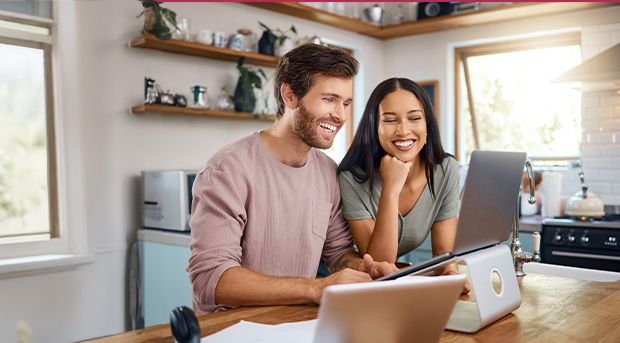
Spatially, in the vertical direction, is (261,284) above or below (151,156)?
below

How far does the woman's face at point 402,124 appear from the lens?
183 centimetres

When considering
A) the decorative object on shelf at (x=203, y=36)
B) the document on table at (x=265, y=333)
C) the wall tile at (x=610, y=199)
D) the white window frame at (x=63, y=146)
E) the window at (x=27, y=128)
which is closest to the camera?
the document on table at (x=265, y=333)

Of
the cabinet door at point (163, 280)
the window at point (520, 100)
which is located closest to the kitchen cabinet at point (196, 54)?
the cabinet door at point (163, 280)

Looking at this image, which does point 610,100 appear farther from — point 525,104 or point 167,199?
point 167,199

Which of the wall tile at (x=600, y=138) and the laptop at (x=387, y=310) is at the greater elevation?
the wall tile at (x=600, y=138)

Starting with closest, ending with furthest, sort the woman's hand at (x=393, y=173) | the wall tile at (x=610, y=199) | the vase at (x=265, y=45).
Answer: the woman's hand at (x=393, y=173)
the vase at (x=265, y=45)
the wall tile at (x=610, y=199)

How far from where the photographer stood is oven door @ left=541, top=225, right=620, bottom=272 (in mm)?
3088

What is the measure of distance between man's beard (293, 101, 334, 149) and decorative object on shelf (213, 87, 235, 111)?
6.28 ft

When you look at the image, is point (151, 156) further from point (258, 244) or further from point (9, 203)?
point (258, 244)

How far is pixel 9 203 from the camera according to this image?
9.30 ft

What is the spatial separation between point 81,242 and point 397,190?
81.5 inches

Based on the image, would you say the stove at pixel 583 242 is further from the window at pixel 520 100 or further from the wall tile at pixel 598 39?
the wall tile at pixel 598 39

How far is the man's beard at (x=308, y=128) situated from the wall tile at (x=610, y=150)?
3.13 meters

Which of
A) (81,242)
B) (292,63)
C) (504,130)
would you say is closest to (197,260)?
(292,63)
